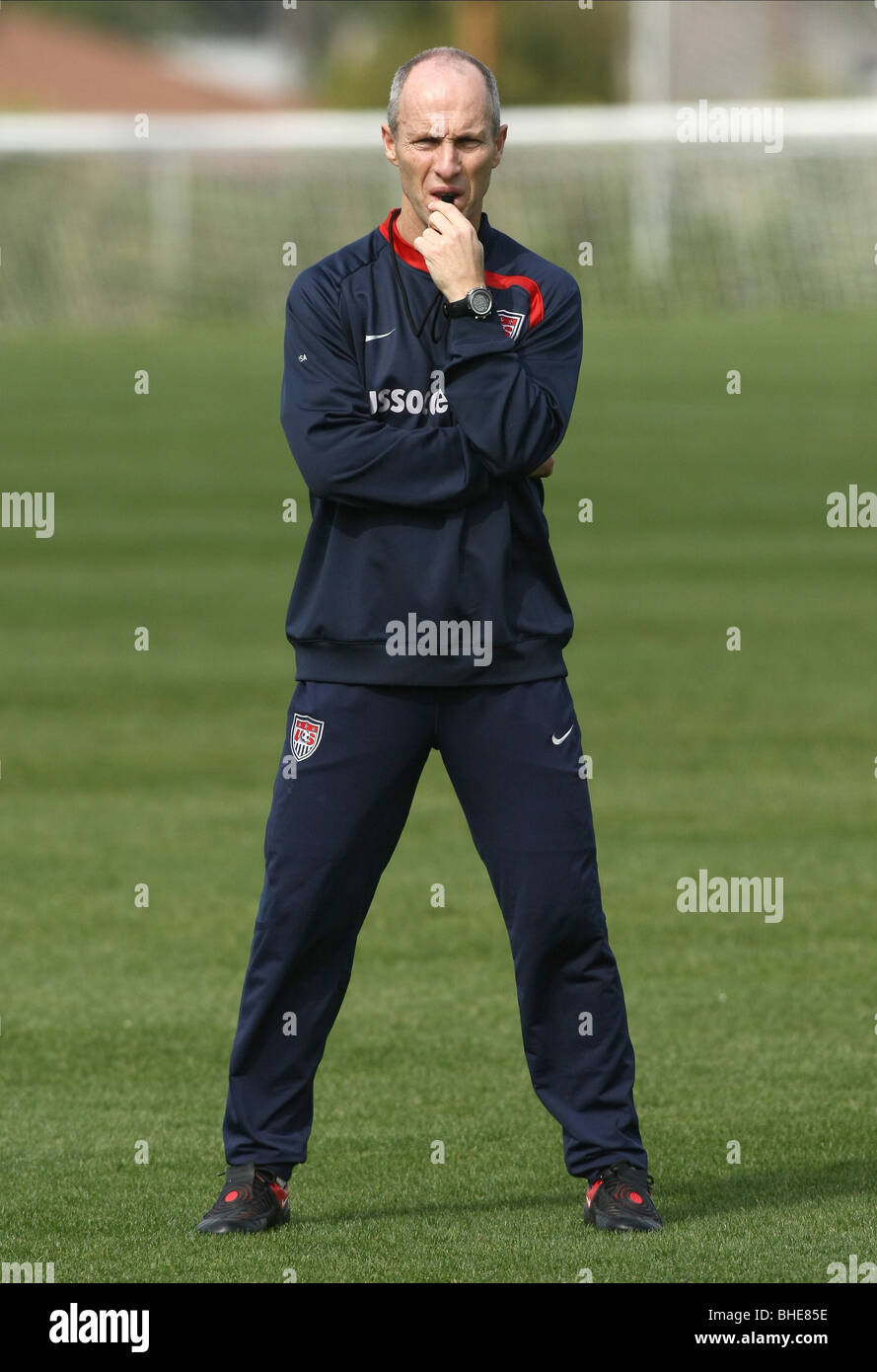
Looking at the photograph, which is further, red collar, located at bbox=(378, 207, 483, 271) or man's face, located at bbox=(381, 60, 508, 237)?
red collar, located at bbox=(378, 207, 483, 271)

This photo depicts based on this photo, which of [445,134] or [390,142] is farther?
[390,142]

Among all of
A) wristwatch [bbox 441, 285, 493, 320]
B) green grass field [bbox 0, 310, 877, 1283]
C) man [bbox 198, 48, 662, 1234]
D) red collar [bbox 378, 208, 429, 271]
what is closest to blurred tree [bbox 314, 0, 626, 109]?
green grass field [bbox 0, 310, 877, 1283]

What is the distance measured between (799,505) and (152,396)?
1397 cm

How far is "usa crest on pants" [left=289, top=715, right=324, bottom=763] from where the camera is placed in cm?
492

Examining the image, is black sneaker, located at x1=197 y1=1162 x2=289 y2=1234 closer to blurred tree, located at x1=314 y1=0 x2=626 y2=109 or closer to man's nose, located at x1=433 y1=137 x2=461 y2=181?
man's nose, located at x1=433 y1=137 x2=461 y2=181

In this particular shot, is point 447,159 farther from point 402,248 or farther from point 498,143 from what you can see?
point 402,248

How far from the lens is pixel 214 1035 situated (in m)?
7.04

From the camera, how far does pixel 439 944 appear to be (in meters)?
8.12

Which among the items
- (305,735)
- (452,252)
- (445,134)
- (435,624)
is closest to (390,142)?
(445,134)

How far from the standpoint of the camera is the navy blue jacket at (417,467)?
4750mm

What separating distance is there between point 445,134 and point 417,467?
67cm

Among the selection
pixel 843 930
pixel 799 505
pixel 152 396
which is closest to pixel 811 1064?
pixel 843 930

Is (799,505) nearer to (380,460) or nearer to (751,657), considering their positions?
(751,657)

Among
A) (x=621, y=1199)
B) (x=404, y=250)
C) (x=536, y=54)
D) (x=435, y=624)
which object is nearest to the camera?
(x=435, y=624)
